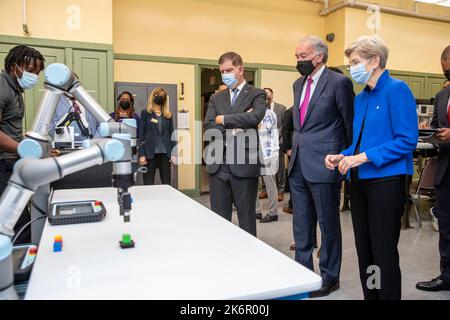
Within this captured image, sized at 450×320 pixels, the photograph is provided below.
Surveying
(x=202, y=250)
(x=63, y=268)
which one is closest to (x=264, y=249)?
(x=202, y=250)

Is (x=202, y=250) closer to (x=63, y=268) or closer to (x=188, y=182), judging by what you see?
(x=63, y=268)

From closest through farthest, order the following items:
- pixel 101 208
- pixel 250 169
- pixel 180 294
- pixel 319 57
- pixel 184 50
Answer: pixel 180 294, pixel 101 208, pixel 319 57, pixel 250 169, pixel 184 50

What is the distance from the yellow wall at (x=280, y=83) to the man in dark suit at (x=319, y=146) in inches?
167

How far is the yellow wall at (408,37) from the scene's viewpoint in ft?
Result: 22.2

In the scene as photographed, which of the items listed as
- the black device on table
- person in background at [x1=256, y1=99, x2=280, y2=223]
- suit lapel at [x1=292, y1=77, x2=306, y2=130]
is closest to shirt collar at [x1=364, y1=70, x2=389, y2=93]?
suit lapel at [x1=292, y1=77, x2=306, y2=130]

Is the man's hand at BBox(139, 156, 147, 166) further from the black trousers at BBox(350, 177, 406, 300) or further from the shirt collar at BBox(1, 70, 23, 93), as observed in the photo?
the black trousers at BBox(350, 177, 406, 300)

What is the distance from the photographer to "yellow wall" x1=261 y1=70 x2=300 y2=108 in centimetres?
664

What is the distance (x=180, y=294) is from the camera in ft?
2.93

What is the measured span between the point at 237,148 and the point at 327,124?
0.64 metres

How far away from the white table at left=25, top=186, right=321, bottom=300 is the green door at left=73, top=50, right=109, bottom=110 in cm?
388

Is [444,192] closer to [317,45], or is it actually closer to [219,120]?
[317,45]

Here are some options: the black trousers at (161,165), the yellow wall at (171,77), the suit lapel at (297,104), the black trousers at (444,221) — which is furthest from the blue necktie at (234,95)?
the yellow wall at (171,77)

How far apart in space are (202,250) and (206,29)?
5.51 metres

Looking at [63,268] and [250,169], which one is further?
[250,169]
